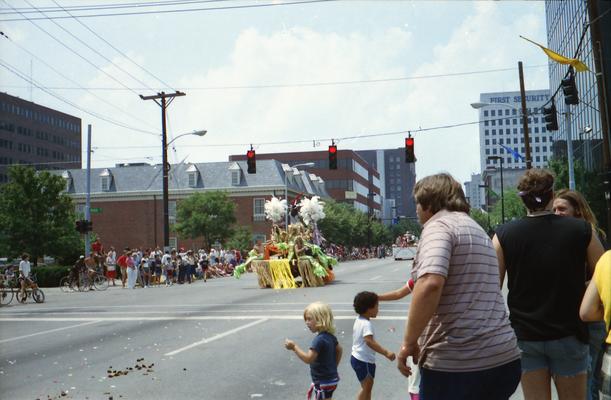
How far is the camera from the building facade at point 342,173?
12331 centimetres

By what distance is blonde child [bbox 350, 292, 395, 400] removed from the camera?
5348mm

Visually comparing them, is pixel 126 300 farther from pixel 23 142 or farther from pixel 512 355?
pixel 23 142

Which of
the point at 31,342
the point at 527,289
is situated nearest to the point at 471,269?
the point at 527,289

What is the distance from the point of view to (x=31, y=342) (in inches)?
468

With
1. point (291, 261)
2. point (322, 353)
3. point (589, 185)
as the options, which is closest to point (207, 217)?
point (589, 185)

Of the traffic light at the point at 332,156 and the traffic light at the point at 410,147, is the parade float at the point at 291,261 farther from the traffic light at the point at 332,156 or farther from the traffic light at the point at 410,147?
the traffic light at the point at 410,147

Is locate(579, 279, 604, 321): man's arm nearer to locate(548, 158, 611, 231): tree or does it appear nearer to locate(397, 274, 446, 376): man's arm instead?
locate(397, 274, 446, 376): man's arm

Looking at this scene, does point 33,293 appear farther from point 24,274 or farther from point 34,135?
point 34,135

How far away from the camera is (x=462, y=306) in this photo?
3.28 metres

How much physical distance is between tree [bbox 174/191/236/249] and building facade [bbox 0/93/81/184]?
55.4 m

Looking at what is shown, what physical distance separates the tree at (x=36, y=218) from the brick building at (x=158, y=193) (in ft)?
120

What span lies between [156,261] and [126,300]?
1207cm

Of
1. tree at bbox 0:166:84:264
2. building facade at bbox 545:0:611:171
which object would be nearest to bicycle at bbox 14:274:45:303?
tree at bbox 0:166:84:264

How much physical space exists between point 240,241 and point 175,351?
55.5m
